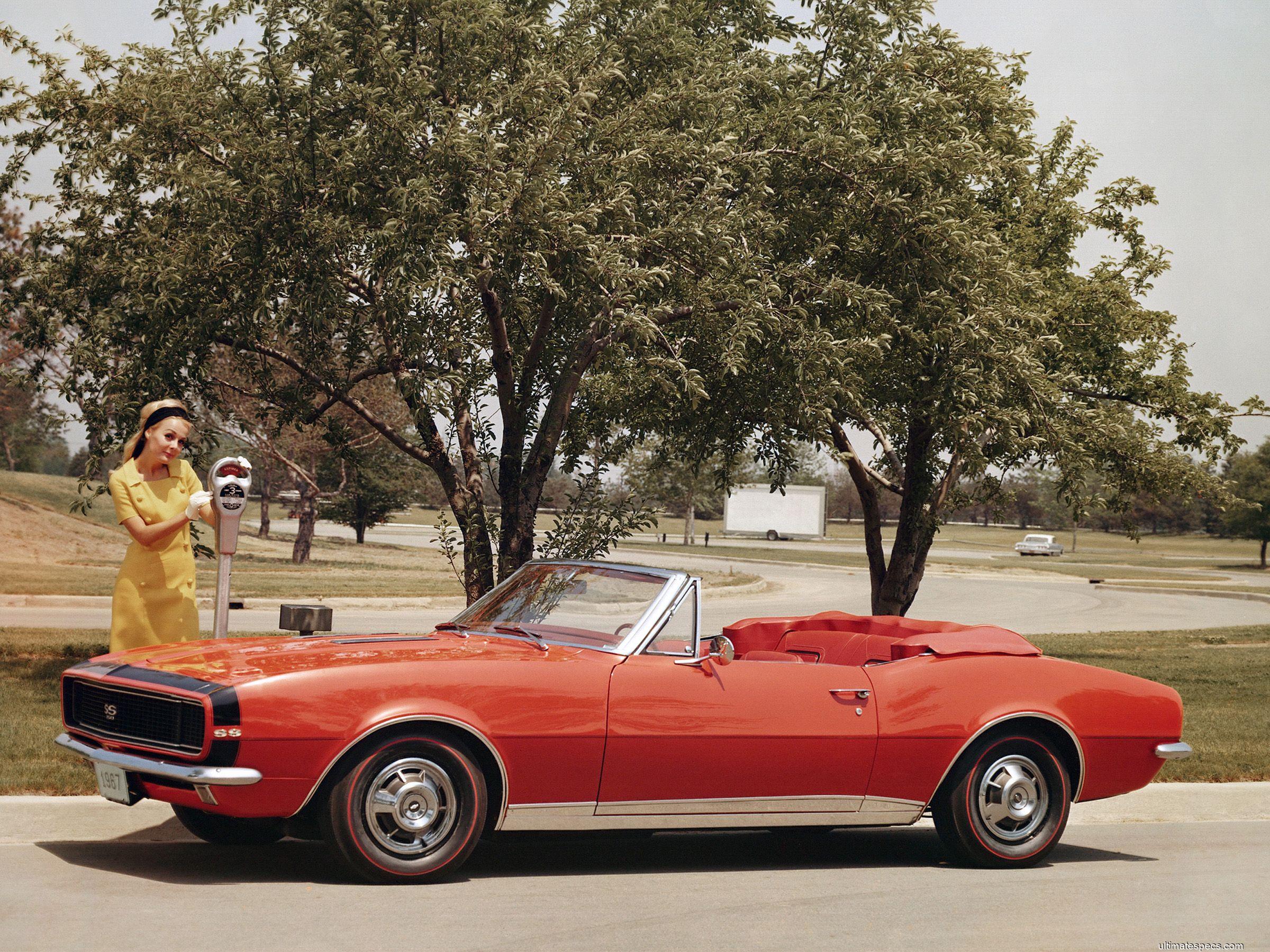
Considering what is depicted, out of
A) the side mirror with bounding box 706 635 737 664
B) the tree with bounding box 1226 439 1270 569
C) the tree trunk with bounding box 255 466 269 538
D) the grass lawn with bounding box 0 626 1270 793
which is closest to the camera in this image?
the side mirror with bounding box 706 635 737 664

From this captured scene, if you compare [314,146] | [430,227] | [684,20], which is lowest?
[430,227]

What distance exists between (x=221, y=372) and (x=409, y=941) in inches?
→ 1184

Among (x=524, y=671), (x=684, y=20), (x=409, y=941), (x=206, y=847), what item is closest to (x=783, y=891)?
(x=524, y=671)

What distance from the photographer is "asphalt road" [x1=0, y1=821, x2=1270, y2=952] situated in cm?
495

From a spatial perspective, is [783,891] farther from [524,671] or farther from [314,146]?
[314,146]

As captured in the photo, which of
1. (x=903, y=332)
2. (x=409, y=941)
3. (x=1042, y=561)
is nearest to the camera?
(x=409, y=941)

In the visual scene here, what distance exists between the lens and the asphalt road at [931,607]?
20562mm

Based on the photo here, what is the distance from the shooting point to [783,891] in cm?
600

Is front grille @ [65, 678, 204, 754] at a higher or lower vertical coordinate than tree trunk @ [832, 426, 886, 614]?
lower

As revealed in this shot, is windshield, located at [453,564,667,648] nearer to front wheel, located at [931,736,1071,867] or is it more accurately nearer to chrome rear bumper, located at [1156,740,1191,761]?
front wheel, located at [931,736,1071,867]

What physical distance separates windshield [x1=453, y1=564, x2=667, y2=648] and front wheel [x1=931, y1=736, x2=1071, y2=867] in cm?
184

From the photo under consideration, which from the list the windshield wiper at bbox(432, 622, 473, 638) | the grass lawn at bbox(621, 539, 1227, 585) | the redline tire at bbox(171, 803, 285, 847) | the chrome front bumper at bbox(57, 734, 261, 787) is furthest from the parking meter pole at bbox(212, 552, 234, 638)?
the grass lawn at bbox(621, 539, 1227, 585)

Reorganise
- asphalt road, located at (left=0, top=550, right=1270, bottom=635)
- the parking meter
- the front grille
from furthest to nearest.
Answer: asphalt road, located at (left=0, top=550, right=1270, bottom=635) < the parking meter < the front grille

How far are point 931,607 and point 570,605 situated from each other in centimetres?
2463
